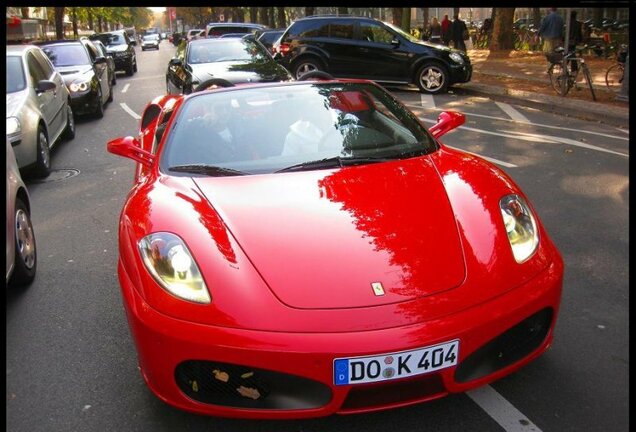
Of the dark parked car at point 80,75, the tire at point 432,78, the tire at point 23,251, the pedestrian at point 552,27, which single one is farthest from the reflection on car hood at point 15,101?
the pedestrian at point 552,27

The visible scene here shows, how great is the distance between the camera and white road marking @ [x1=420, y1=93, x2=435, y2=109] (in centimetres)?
1230

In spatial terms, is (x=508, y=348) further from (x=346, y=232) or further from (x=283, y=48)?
(x=283, y=48)

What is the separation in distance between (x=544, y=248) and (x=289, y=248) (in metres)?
1.17

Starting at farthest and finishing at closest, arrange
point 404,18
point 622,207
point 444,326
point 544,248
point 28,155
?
point 404,18
point 28,155
point 622,207
point 544,248
point 444,326

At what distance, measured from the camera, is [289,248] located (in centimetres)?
270

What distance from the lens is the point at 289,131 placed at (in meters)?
3.79

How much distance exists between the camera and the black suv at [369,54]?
557 inches

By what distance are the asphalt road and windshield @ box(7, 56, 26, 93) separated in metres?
1.28

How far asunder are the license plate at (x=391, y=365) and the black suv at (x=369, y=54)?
12.5 m

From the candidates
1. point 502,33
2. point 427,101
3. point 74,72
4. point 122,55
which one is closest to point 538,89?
point 427,101

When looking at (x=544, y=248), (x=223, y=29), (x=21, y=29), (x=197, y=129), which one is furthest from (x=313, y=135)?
(x=21, y=29)

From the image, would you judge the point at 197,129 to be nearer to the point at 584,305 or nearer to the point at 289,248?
the point at 289,248
